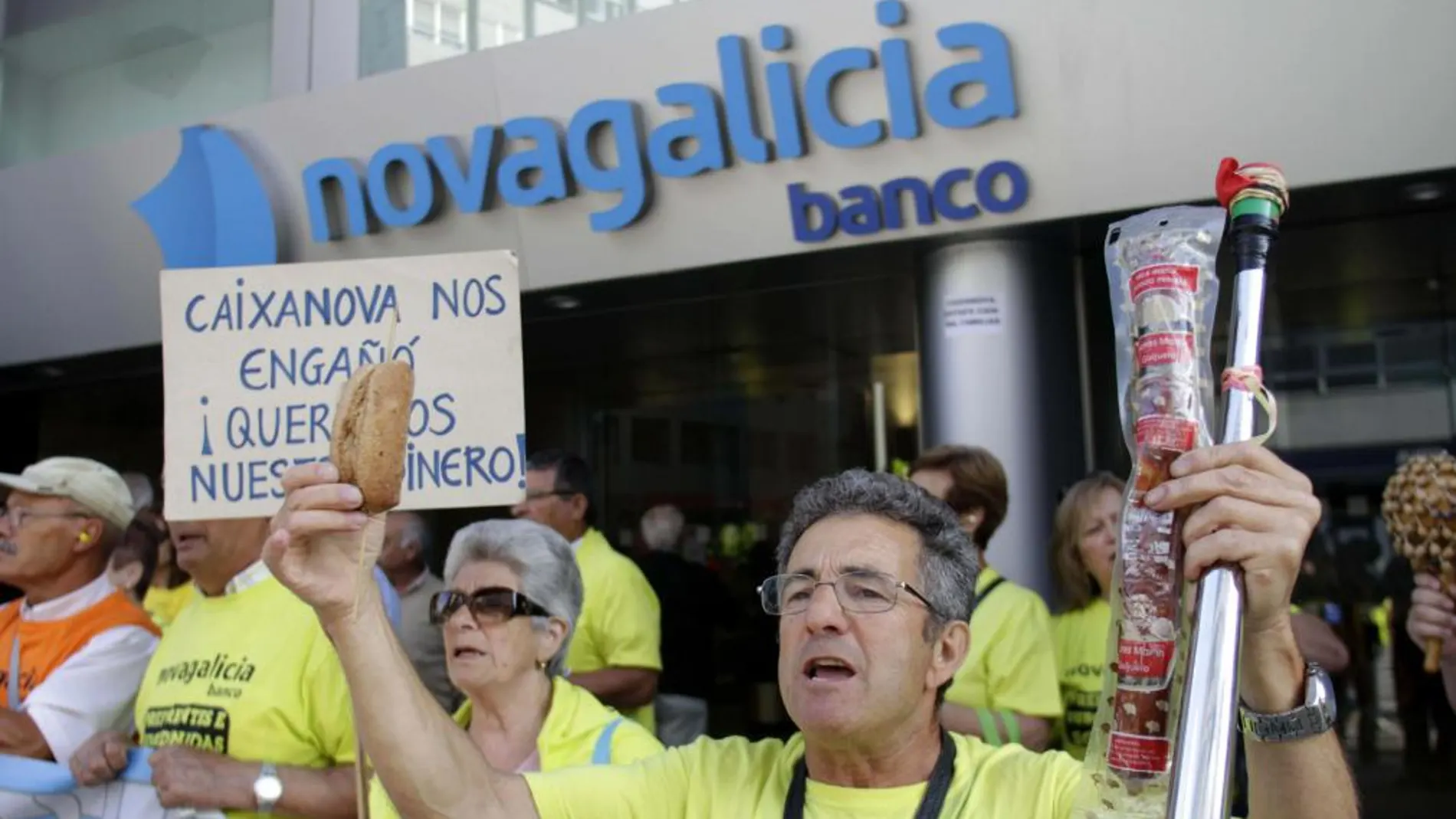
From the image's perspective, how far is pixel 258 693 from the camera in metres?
3.03

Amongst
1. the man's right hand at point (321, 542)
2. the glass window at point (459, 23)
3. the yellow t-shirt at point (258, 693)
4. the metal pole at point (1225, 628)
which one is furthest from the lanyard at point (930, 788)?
the glass window at point (459, 23)

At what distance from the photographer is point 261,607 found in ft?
10.5

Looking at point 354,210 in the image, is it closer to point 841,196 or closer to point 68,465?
point 841,196

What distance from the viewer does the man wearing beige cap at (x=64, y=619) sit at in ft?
11.2

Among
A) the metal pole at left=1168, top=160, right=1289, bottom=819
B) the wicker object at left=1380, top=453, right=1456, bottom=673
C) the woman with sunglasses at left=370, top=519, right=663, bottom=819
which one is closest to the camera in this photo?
the metal pole at left=1168, top=160, right=1289, bottom=819

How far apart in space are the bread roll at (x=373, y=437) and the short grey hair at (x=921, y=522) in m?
0.63

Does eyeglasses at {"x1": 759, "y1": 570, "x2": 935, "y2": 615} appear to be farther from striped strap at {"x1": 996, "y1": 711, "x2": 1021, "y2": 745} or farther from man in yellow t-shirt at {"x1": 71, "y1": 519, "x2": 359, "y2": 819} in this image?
striped strap at {"x1": 996, "y1": 711, "x2": 1021, "y2": 745}

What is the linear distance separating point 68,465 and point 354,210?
3618 millimetres

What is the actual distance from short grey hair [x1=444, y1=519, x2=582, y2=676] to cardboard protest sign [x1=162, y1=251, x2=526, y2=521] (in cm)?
57

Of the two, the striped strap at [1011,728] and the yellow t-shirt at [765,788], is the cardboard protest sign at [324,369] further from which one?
the striped strap at [1011,728]

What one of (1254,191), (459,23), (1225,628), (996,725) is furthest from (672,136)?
(1225,628)

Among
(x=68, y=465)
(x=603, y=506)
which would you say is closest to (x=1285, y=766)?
(x=68, y=465)

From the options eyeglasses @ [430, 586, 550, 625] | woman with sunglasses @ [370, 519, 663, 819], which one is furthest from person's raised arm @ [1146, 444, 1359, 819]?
eyeglasses @ [430, 586, 550, 625]

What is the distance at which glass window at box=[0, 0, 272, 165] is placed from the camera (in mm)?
8156
